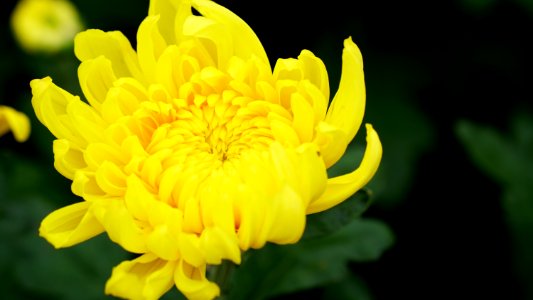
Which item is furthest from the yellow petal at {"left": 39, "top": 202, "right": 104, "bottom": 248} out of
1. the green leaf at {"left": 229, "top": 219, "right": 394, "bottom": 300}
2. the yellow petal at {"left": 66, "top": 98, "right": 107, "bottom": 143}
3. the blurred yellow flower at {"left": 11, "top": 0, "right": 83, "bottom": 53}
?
the blurred yellow flower at {"left": 11, "top": 0, "right": 83, "bottom": 53}

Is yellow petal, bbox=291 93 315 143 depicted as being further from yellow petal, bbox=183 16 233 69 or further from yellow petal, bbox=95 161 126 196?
yellow petal, bbox=95 161 126 196

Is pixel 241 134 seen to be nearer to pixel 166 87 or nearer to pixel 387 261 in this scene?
pixel 166 87

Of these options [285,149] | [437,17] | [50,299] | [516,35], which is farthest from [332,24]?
[285,149]

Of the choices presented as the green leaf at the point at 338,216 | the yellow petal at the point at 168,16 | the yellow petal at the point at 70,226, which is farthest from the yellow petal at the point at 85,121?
the green leaf at the point at 338,216

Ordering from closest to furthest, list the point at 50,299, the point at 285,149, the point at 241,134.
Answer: the point at 285,149 → the point at 241,134 → the point at 50,299

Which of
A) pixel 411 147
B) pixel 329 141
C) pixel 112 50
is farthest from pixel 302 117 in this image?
pixel 411 147

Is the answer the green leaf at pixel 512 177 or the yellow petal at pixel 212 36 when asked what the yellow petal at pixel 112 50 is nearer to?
the yellow petal at pixel 212 36
